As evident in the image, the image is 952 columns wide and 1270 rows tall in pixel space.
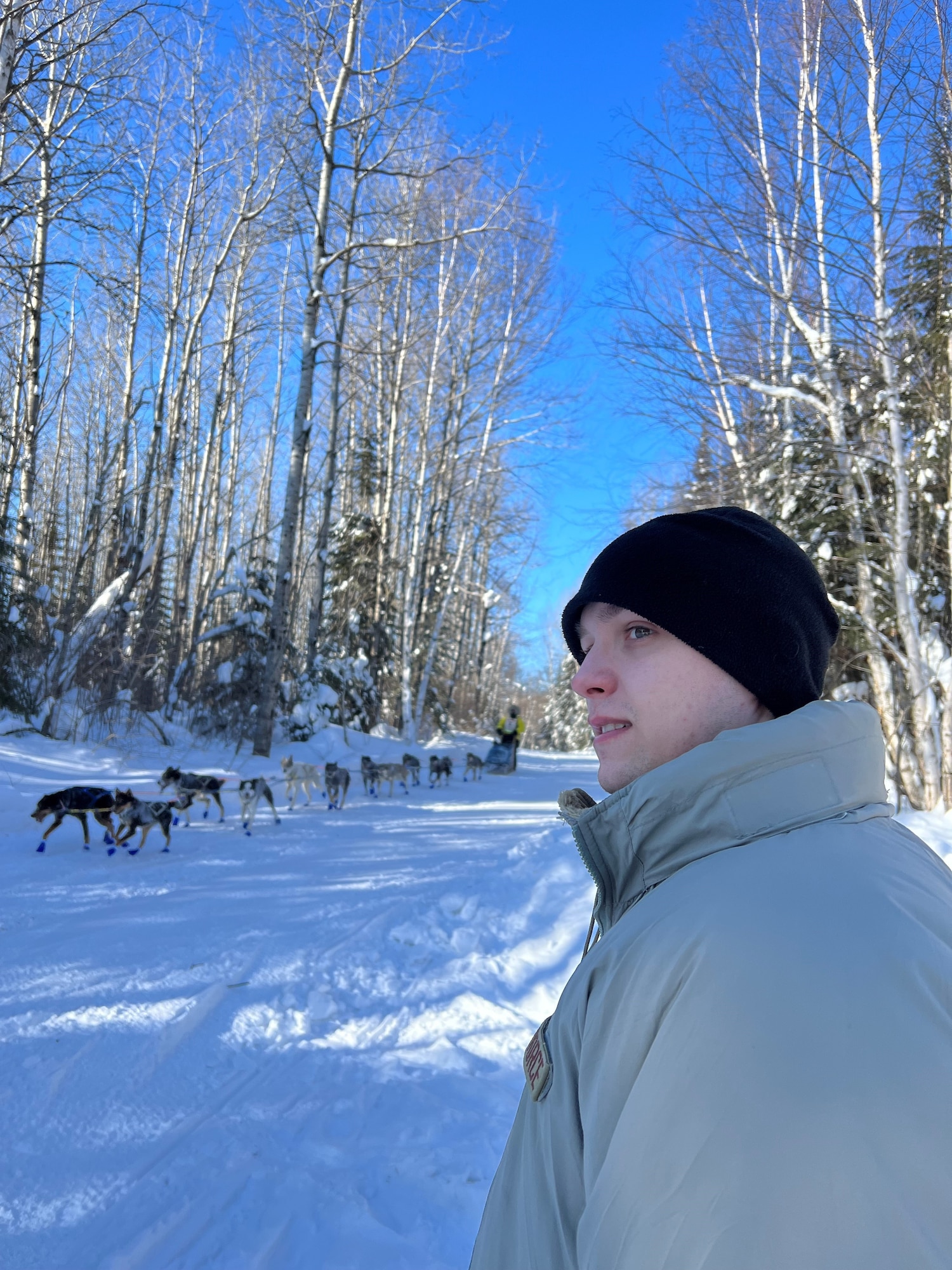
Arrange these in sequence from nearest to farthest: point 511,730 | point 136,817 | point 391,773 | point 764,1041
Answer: point 764,1041 → point 136,817 → point 391,773 → point 511,730

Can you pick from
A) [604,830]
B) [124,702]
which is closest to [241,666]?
[124,702]

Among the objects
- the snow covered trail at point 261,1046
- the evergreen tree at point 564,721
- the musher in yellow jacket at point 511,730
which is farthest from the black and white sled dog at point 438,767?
the evergreen tree at point 564,721

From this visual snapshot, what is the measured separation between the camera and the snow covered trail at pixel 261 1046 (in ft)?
8.63

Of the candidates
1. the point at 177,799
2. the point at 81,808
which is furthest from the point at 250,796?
the point at 81,808

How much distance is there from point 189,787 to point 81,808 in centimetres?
202

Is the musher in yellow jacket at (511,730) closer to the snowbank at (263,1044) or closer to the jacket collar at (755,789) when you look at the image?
the snowbank at (263,1044)

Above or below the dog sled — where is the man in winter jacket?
above

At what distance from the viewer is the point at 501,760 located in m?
20.5

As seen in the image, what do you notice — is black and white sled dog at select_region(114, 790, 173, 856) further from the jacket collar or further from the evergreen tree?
the evergreen tree

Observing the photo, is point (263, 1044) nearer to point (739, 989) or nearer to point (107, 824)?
point (739, 989)

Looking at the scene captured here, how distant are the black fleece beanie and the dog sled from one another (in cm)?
1927

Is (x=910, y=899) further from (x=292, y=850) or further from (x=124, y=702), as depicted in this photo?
(x=124, y=702)

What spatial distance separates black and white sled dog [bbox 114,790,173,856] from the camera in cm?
775

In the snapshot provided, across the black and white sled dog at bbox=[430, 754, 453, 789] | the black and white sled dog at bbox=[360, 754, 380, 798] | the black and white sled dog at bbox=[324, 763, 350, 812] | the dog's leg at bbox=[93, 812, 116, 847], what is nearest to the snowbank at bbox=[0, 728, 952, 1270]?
the dog's leg at bbox=[93, 812, 116, 847]
